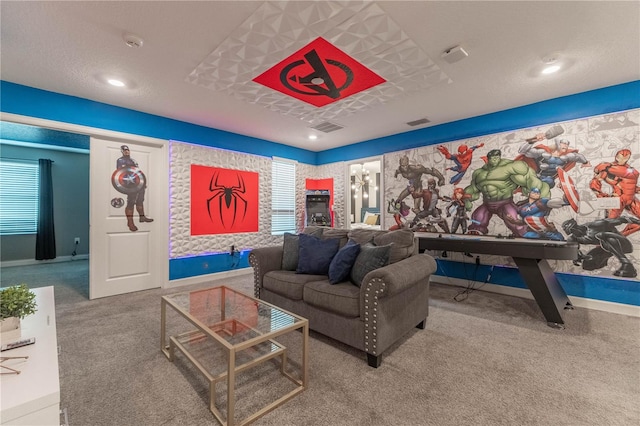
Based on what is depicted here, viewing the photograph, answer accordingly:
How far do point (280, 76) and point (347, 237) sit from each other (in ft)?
6.12

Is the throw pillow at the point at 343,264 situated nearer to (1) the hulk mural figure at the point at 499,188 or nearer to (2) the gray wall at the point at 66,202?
(1) the hulk mural figure at the point at 499,188

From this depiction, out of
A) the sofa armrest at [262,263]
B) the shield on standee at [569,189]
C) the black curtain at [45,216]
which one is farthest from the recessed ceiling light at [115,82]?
the shield on standee at [569,189]

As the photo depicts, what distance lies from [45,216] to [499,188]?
28.5 feet

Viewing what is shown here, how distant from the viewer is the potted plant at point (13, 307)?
4.17 ft

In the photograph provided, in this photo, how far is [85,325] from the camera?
2639mm

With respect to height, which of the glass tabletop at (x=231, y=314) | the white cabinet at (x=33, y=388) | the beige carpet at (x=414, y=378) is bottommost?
the beige carpet at (x=414, y=378)

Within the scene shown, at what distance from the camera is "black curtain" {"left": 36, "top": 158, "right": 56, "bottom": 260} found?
219 inches

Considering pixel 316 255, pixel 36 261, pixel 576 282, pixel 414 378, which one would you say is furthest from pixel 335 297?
pixel 36 261

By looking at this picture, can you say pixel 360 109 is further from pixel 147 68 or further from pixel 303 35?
pixel 147 68

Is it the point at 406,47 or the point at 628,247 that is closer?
the point at 406,47

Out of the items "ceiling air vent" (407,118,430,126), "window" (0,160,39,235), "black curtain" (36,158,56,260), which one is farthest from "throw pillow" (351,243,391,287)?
"window" (0,160,39,235)

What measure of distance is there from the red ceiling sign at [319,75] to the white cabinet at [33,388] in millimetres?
2573

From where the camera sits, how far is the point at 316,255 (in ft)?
8.91

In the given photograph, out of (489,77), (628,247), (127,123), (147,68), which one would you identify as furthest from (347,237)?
(127,123)
